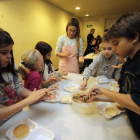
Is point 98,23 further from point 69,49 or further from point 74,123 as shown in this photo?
point 74,123

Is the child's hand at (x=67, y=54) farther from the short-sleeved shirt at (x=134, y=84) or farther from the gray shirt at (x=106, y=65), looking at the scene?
the short-sleeved shirt at (x=134, y=84)

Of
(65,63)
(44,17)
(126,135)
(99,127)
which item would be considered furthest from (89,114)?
(44,17)

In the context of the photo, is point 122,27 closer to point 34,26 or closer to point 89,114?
point 89,114

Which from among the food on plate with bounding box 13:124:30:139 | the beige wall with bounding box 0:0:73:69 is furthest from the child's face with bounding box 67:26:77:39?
the food on plate with bounding box 13:124:30:139

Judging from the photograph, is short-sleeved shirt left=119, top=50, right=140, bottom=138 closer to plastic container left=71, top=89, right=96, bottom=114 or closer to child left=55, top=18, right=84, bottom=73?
plastic container left=71, top=89, right=96, bottom=114

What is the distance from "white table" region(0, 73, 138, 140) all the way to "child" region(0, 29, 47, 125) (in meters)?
Result: 0.12

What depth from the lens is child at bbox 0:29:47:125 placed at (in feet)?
2.03

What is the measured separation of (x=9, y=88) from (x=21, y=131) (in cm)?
37

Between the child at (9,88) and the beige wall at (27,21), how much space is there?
69.8 inches

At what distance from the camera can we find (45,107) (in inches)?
32.2

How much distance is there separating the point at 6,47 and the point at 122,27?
0.71m

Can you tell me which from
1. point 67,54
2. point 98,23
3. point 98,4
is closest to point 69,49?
point 67,54

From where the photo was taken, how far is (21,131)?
0.57 metres

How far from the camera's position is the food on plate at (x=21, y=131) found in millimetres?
545
